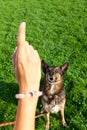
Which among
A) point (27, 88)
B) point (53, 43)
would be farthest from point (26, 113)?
point (53, 43)

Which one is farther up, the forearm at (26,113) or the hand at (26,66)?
the hand at (26,66)

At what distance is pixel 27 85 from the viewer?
1.55 m

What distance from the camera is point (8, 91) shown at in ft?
19.3

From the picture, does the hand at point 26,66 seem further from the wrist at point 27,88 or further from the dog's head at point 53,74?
the dog's head at point 53,74

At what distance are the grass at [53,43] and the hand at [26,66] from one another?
3.71 m

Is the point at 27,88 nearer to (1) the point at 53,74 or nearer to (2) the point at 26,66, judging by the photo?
(2) the point at 26,66

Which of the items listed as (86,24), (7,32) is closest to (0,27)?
(7,32)

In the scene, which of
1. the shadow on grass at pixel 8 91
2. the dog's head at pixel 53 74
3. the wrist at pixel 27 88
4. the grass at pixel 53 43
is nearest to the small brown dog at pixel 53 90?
the dog's head at pixel 53 74

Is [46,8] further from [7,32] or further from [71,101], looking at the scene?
[71,101]

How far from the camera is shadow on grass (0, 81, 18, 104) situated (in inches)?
225

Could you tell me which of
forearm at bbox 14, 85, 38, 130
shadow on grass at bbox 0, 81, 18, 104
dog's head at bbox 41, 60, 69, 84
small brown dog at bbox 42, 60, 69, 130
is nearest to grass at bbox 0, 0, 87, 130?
shadow on grass at bbox 0, 81, 18, 104

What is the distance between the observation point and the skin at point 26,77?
153 cm

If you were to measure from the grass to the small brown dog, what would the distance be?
0.35 m

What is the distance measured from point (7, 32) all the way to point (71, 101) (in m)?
2.82
